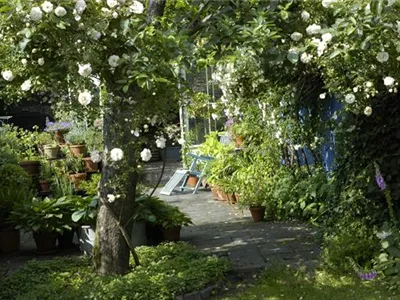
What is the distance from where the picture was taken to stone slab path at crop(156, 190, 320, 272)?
5.29 metres

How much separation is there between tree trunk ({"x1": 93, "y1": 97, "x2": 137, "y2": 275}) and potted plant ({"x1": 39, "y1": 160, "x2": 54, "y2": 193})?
4.97m

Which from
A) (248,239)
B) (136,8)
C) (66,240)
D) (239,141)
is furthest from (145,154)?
(239,141)

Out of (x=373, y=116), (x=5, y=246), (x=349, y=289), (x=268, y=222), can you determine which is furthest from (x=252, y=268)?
(x=5, y=246)

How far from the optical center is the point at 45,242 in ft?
19.9

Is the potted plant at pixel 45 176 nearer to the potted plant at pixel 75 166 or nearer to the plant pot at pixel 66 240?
the potted plant at pixel 75 166

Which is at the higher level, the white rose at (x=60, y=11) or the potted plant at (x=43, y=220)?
the white rose at (x=60, y=11)

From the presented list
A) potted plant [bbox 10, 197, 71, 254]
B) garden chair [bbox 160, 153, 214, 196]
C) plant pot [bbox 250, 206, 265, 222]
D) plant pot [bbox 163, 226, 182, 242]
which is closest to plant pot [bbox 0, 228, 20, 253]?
potted plant [bbox 10, 197, 71, 254]

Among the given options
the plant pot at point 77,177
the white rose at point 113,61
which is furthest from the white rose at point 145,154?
the plant pot at point 77,177

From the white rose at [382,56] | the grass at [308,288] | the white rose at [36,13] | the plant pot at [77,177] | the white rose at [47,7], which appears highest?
the white rose at [47,7]

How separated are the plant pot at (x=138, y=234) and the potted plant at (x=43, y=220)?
67 centimetres

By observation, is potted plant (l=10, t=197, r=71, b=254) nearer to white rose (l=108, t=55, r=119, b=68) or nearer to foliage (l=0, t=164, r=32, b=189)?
foliage (l=0, t=164, r=32, b=189)

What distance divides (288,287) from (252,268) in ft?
1.68

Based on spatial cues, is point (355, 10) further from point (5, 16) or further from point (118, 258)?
point (118, 258)

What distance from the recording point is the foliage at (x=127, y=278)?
4.33 m
